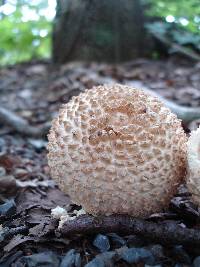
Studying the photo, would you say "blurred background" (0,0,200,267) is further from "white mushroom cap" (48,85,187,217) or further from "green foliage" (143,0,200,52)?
"white mushroom cap" (48,85,187,217)

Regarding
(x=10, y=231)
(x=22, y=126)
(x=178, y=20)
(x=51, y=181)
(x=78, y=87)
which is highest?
(x=178, y=20)

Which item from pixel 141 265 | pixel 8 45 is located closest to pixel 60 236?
pixel 141 265

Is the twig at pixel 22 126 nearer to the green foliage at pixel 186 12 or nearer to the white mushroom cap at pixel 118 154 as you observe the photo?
the green foliage at pixel 186 12

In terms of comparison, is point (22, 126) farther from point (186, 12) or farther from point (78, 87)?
point (186, 12)

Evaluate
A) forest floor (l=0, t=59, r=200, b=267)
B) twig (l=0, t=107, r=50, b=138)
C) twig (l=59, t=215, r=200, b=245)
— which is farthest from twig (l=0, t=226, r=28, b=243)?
twig (l=0, t=107, r=50, b=138)

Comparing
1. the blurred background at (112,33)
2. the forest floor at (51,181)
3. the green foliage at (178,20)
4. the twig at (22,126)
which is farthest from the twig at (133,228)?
the blurred background at (112,33)

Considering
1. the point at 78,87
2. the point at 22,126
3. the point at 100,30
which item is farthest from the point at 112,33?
the point at 22,126

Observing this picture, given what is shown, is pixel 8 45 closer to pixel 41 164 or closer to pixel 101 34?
pixel 101 34
